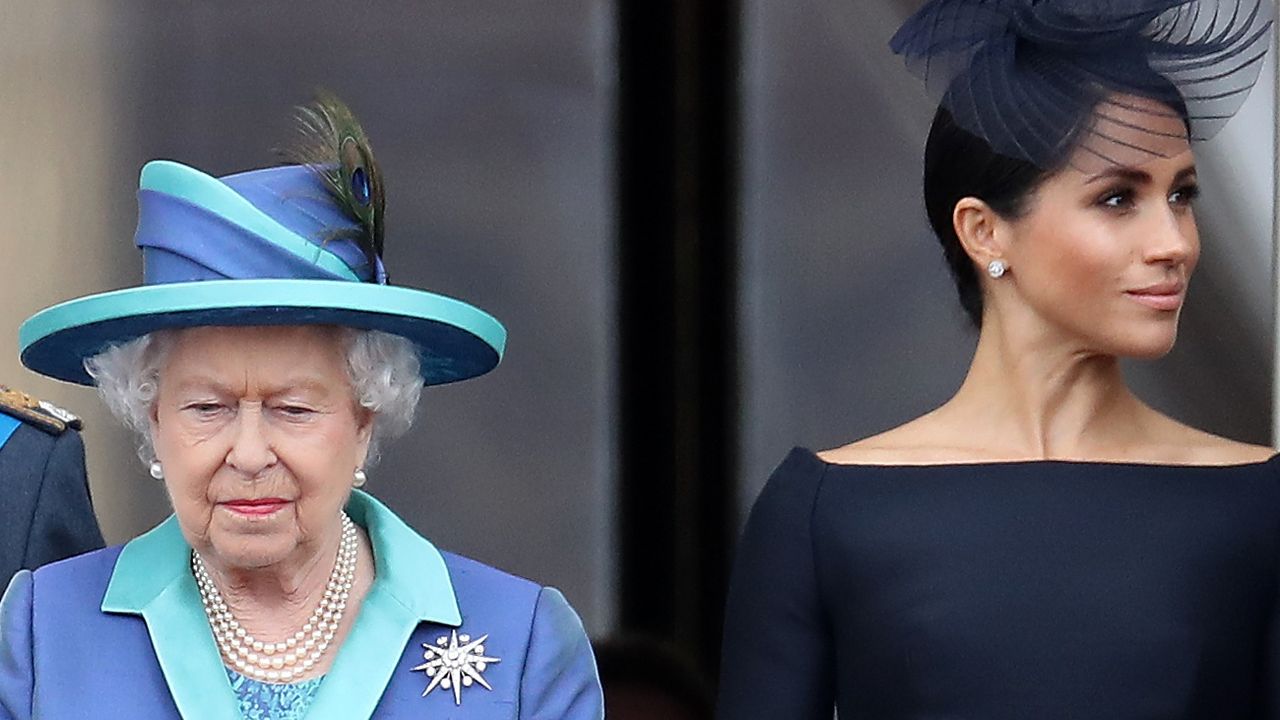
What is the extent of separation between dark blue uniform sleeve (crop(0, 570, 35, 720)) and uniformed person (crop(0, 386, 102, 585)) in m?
0.31

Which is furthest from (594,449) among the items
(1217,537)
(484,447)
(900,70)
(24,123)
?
(1217,537)

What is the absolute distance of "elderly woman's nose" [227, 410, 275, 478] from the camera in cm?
306

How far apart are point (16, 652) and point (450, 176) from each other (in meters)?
2.27

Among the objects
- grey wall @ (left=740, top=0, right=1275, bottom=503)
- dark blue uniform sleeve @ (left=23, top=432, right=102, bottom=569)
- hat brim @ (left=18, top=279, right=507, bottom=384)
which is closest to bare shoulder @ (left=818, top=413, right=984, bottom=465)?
hat brim @ (left=18, top=279, right=507, bottom=384)

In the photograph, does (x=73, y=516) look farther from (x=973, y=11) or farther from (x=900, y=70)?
(x=900, y=70)

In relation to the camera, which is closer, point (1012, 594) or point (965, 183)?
point (1012, 594)

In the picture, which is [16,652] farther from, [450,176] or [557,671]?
[450,176]

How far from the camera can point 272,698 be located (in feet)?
10.3

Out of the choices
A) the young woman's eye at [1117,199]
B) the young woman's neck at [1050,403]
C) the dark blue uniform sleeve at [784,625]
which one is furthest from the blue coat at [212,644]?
the young woman's eye at [1117,199]

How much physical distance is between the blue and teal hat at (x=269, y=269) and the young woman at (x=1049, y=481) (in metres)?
0.58

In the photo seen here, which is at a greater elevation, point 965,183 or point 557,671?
point 965,183

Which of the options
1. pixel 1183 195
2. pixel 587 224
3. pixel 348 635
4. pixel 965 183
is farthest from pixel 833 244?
pixel 348 635

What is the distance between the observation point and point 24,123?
17.0 ft

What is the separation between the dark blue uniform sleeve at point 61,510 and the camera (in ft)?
11.7
